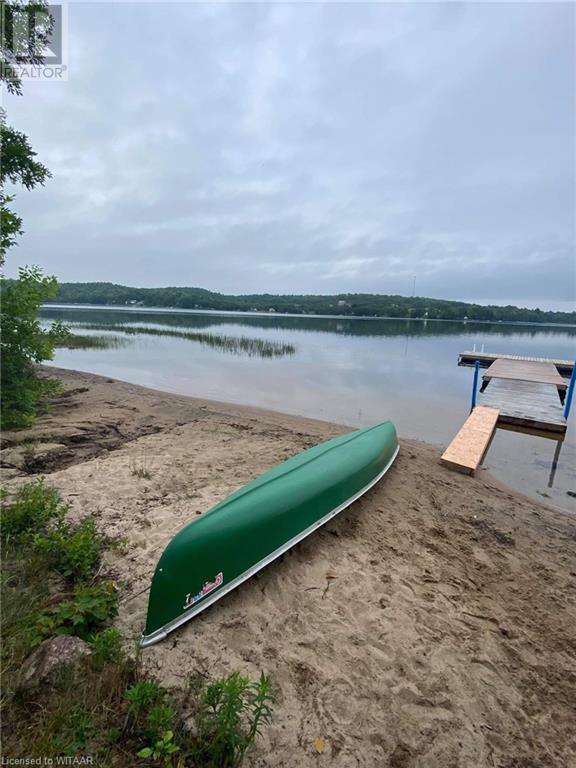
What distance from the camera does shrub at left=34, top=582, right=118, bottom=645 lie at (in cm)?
199

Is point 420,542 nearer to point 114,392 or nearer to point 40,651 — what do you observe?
point 40,651

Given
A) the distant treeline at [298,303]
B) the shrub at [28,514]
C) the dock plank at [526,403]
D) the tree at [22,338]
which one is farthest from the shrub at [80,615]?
the distant treeline at [298,303]

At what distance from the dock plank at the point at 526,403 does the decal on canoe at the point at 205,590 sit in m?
8.18

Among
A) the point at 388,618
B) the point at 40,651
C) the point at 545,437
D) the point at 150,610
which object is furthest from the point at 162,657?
the point at 545,437

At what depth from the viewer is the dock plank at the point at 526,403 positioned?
802 cm

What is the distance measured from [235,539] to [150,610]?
67 cm

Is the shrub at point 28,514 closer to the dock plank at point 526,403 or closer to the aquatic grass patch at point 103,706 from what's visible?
the aquatic grass patch at point 103,706

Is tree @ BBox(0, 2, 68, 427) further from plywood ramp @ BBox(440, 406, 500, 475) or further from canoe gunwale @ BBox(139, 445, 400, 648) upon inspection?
plywood ramp @ BBox(440, 406, 500, 475)

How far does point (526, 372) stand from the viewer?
41.8ft

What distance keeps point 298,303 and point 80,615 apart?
3664 inches

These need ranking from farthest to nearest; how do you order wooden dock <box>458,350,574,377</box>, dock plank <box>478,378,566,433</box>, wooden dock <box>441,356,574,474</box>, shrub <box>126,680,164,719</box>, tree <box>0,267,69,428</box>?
wooden dock <box>458,350,574,377</box> < dock plank <box>478,378,566,433</box> < wooden dock <box>441,356,574,474</box> < tree <box>0,267,69,428</box> < shrub <box>126,680,164,719</box>

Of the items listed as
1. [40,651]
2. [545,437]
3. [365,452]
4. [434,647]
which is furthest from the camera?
[545,437]

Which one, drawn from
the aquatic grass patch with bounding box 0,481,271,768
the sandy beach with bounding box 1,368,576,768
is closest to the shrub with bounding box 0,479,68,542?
the sandy beach with bounding box 1,368,576,768

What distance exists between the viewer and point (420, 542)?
349cm
